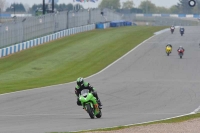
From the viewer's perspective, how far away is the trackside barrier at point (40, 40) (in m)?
46.8

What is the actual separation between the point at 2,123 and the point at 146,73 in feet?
65.9

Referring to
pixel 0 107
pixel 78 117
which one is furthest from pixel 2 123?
pixel 0 107

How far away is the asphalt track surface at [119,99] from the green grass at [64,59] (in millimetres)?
1874

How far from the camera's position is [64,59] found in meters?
45.2

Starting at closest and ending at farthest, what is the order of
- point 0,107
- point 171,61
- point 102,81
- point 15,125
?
point 15,125 → point 0,107 → point 102,81 → point 171,61

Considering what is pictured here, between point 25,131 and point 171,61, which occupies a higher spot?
point 25,131

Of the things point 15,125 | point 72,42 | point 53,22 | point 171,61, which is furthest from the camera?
point 53,22

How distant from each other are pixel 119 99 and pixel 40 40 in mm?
34259

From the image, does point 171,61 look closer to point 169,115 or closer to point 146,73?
point 146,73

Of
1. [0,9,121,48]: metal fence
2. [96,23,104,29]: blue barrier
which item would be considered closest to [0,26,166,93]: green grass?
[0,9,121,48]: metal fence

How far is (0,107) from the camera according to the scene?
21109 millimetres

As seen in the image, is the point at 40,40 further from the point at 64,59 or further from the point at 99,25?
the point at 99,25

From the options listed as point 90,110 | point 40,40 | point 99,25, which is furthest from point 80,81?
point 99,25

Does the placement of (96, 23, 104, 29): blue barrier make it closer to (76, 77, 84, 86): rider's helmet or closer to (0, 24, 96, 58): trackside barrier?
(0, 24, 96, 58): trackside barrier
